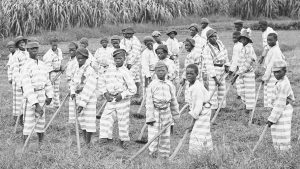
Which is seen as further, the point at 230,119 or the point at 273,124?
the point at 230,119

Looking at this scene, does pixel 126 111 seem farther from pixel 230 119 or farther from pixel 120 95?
pixel 230 119

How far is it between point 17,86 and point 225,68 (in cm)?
393

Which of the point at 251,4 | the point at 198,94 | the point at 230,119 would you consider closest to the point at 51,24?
the point at 251,4

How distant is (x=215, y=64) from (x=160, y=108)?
295 centimetres

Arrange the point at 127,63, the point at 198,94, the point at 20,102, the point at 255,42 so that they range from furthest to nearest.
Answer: the point at 255,42 → the point at 127,63 → the point at 20,102 → the point at 198,94

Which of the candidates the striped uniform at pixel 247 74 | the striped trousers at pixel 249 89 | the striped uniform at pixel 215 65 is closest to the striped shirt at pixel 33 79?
the striped uniform at pixel 215 65

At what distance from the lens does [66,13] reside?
61.2 feet

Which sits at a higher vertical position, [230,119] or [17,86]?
[17,86]

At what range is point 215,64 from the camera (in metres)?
10.1

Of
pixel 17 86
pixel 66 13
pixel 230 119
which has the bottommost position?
pixel 230 119

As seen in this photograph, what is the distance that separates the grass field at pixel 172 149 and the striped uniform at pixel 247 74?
0.30 meters

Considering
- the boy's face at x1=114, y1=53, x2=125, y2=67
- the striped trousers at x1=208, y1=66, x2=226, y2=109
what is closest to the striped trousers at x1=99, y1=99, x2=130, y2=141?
the boy's face at x1=114, y1=53, x2=125, y2=67

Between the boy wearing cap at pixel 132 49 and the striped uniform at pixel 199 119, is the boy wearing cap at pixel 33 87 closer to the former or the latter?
the striped uniform at pixel 199 119

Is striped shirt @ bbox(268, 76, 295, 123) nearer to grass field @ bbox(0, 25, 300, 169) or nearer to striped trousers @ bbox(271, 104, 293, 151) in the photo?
striped trousers @ bbox(271, 104, 293, 151)
